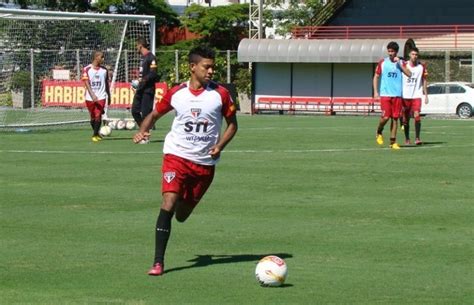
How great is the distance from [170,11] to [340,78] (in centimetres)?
2163

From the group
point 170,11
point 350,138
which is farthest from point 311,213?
point 170,11

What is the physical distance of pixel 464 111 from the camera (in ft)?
152

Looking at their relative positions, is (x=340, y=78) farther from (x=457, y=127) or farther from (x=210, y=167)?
(x=210, y=167)

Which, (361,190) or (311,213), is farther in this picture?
(361,190)

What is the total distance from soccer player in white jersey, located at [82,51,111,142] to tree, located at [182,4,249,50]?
4296 cm

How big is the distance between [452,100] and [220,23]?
2531cm

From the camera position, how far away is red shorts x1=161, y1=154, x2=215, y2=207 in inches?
405

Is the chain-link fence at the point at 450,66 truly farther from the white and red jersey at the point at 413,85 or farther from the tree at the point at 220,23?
the white and red jersey at the point at 413,85

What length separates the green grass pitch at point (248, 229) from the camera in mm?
9195

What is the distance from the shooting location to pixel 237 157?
21188 mm

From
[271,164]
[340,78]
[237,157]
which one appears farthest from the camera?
[340,78]

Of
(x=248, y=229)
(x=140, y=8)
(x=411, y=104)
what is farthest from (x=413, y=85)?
(x=140, y=8)

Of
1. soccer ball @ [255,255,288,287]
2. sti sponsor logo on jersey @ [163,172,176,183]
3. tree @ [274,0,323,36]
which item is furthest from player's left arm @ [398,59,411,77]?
tree @ [274,0,323,36]

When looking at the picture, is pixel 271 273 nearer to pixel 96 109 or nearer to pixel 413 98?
pixel 413 98
